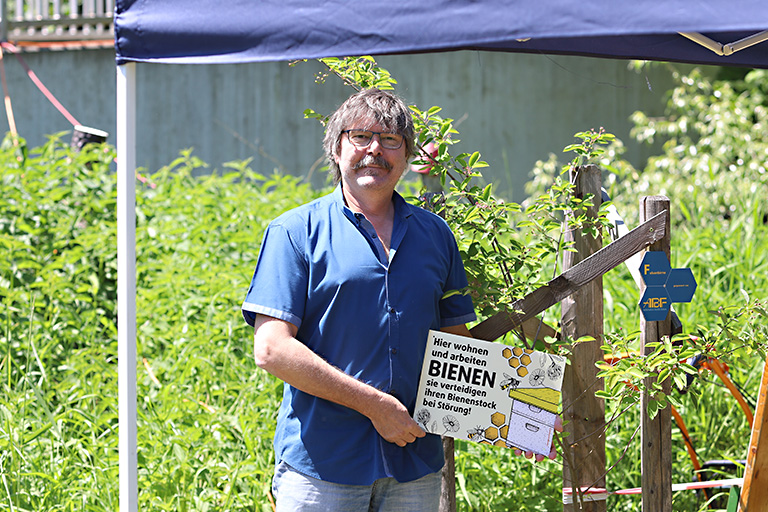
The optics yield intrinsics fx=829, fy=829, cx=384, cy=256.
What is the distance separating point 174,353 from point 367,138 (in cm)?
215

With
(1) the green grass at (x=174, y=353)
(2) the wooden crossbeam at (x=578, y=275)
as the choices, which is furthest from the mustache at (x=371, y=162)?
(1) the green grass at (x=174, y=353)

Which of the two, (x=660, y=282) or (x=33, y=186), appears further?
(x=33, y=186)

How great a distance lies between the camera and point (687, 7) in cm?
161

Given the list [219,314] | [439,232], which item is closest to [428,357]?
[439,232]

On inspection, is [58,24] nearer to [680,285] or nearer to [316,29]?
[316,29]

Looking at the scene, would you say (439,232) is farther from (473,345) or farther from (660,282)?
(660,282)

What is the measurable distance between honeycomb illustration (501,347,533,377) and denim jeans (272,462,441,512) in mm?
389

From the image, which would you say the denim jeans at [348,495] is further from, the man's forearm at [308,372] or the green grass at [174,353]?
the green grass at [174,353]

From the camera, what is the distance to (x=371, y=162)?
2.18 meters

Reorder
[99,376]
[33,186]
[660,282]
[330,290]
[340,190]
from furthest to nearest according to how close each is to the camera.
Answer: [33,186] < [99,376] < [660,282] < [340,190] < [330,290]

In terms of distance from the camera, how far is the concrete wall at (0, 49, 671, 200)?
785 centimetres

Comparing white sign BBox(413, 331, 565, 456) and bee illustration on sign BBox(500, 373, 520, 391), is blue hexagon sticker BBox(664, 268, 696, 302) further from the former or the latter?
bee illustration on sign BBox(500, 373, 520, 391)

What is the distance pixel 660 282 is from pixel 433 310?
0.74 meters

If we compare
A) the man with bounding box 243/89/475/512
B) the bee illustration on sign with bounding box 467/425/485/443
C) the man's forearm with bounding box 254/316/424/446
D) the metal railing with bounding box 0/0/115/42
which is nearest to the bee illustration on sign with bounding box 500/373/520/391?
the bee illustration on sign with bounding box 467/425/485/443
